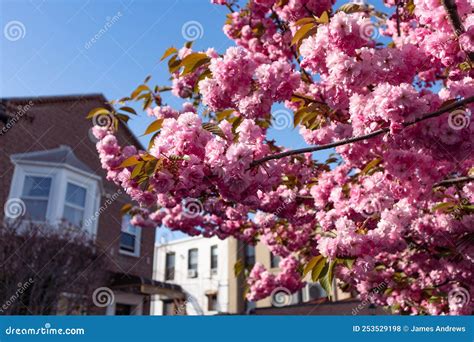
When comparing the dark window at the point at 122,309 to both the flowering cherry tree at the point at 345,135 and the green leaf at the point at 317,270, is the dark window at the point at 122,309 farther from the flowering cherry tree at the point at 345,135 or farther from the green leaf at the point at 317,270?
the green leaf at the point at 317,270

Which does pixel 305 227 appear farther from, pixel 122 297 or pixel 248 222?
pixel 122 297

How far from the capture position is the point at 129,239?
14867 millimetres

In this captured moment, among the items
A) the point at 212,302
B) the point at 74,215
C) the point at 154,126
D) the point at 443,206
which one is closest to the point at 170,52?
the point at 154,126

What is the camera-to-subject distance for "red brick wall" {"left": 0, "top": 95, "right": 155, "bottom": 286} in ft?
37.6

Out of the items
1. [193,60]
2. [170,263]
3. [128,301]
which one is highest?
[170,263]

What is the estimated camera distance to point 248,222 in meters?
6.86

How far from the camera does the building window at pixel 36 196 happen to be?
11.5 m

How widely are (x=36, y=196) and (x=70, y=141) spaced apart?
253cm

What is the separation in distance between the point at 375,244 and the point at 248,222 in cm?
413

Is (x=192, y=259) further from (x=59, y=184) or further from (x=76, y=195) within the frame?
(x=59, y=184)

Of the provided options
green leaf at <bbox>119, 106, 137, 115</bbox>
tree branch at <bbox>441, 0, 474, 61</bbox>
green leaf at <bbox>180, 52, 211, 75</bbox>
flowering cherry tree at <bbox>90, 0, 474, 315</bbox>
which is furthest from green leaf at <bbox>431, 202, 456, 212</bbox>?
green leaf at <bbox>119, 106, 137, 115</bbox>

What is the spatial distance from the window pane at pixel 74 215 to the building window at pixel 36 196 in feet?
2.01

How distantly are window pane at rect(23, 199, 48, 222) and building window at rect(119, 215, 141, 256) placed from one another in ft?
10.9
